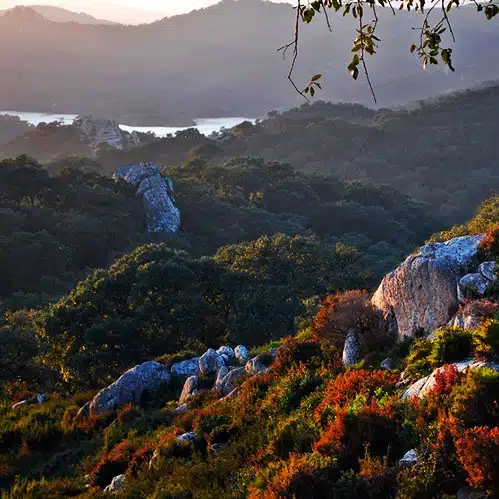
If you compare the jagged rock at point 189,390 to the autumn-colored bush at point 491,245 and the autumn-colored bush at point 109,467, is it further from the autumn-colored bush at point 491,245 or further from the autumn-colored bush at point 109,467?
the autumn-colored bush at point 491,245

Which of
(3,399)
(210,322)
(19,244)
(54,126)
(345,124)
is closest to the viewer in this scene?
(3,399)

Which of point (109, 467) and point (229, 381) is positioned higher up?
point (109, 467)

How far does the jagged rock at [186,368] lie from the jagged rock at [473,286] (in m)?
10.3

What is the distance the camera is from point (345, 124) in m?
126

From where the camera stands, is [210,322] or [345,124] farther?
[345,124]

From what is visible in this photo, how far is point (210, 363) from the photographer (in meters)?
18.5

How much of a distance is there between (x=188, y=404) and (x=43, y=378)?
513 inches

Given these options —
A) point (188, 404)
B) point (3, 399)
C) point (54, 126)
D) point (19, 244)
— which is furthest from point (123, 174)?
point (54, 126)

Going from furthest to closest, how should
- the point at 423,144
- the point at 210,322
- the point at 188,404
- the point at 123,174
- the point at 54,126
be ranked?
the point at 54,126, the point at 423,144, the point at 123,174, the point at 210,322, the point at 188,404

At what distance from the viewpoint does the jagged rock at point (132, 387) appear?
56.7ft

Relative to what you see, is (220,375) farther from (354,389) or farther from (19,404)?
(19,404)

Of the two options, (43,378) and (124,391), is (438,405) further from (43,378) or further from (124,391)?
(43,378)

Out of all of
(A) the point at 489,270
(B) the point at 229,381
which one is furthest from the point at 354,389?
(B) the point at 229,381

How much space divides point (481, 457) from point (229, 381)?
34.9ft
